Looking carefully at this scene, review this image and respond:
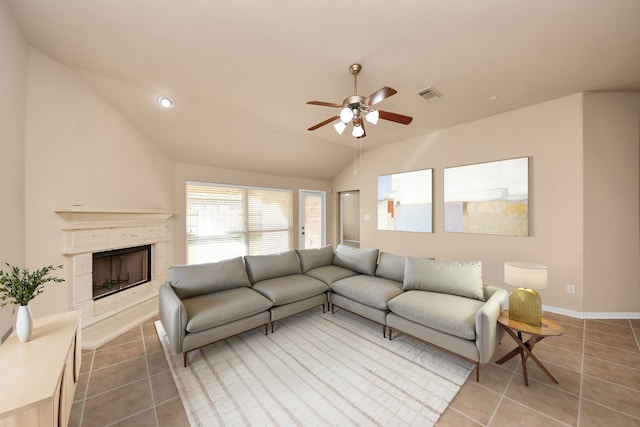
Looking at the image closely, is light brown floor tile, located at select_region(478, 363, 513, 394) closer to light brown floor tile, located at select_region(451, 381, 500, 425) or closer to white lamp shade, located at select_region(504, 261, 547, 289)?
light brown floor tile, located at select_region(451, 381, 500, 425)

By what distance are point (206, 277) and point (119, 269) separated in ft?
5.40

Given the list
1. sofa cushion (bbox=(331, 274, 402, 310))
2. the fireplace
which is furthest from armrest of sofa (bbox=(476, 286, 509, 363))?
the fireplace

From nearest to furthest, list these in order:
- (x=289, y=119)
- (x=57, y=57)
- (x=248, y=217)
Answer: (x=57, y=57)
(x=289, y=119)
(x=248, y=217)

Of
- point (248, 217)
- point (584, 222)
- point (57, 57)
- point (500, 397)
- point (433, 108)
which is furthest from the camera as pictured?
point (248, 217)

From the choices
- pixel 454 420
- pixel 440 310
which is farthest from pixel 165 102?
pixel 454 420

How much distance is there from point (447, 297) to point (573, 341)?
1.44 meters

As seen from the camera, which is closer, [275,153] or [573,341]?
[573,341]

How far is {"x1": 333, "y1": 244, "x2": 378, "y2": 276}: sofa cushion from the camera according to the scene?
3502mm

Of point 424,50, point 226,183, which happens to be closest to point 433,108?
point 424,50

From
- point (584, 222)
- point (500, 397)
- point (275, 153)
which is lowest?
point (500, 397)

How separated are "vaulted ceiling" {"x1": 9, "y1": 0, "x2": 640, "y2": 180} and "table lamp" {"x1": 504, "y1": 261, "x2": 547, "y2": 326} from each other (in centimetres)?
208

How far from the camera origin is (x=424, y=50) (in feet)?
7.39

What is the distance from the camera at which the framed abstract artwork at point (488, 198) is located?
3400 mm

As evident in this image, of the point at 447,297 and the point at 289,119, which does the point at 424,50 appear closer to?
the point at 289,119
